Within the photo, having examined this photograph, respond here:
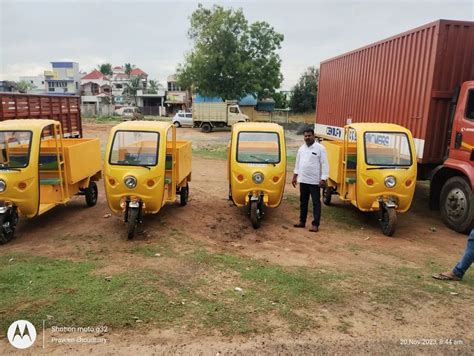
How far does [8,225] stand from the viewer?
608 cm

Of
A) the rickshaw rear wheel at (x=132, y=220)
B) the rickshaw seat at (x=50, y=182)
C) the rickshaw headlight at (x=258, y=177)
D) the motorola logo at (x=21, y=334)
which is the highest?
the rickshaw headlight at (x=258, y=177)

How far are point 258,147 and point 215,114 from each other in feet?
77.5

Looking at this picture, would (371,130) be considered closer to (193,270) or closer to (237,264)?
(237,264)

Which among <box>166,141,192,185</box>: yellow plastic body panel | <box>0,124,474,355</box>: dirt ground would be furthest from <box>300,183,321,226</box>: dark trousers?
<box>166,141,192,185</box>: yellow plastic body panel

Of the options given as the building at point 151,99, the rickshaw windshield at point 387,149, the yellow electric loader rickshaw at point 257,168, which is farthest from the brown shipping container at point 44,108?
the building at point 151,99

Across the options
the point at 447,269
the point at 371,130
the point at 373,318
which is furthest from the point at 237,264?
the point at 371,130

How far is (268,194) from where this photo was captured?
6934 mm

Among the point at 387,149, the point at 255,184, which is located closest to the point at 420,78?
the point at 387,149

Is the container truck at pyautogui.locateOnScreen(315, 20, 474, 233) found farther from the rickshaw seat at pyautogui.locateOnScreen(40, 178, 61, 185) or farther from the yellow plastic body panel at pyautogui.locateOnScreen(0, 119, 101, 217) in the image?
the rickshaw seat at pyautogui.locateOnScreen(40, 178, 61, 185)

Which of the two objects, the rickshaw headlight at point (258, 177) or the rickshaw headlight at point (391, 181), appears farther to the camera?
the rickshaw headlight at point (258, 177)

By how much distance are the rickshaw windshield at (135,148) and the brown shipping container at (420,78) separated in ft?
17.1

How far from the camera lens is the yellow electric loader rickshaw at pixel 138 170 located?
6.16m

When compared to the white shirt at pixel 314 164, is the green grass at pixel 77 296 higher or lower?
lower

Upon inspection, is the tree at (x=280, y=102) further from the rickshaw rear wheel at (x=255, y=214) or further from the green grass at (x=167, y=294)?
the green grass at (x=167, y=294)
